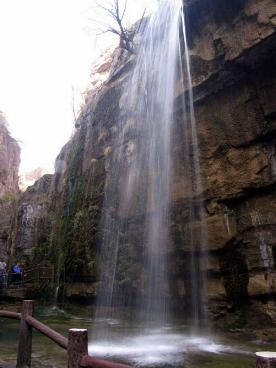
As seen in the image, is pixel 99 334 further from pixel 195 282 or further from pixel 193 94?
pixel 193 94

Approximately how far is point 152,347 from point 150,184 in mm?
5461

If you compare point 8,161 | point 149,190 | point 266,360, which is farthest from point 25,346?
point 8,161

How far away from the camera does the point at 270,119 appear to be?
9406 millimetres

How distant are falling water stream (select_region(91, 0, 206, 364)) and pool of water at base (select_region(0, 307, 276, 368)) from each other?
27 centimetres

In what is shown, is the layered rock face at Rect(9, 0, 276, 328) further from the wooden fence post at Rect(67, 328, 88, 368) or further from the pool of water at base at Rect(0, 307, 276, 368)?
the wooden fence post at Rect(67, 328, 88, 368)

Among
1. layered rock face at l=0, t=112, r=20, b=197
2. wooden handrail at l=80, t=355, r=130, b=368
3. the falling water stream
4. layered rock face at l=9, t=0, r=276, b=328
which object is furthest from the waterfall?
layered rock face at l=0, t=112, r=20, b=197

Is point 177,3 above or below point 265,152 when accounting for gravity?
above

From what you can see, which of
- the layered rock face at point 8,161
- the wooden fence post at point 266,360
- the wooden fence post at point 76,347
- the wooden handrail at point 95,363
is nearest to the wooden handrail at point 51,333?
the wooden fence post at point 76,347

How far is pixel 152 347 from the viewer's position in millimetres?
7098

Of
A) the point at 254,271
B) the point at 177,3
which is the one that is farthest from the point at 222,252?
the point at 177,3

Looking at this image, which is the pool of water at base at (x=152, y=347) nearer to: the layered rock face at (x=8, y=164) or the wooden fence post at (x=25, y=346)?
the wooden fence post at (x=25, y=346)

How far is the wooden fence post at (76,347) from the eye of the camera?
3.39m

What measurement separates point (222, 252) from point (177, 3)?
25.3 feet

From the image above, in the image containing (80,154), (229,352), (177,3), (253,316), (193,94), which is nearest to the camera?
(229,352)
